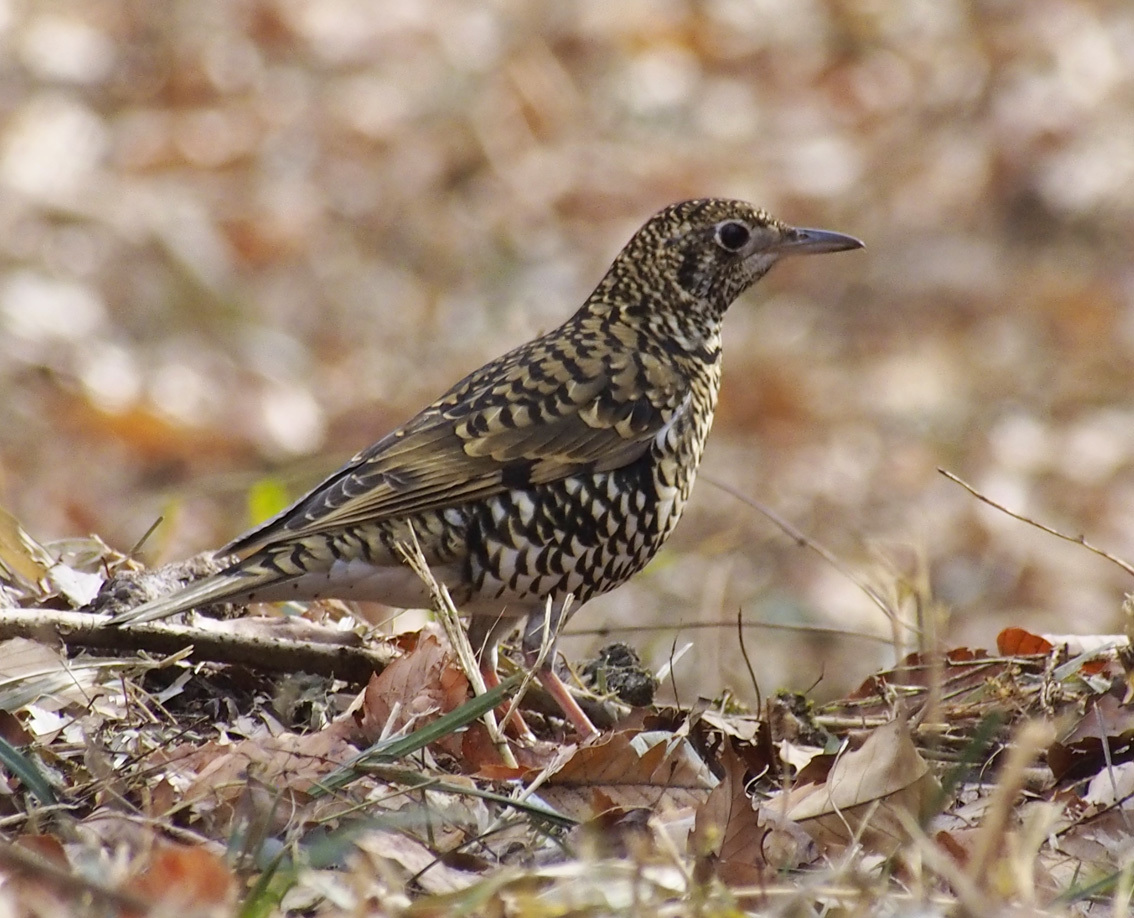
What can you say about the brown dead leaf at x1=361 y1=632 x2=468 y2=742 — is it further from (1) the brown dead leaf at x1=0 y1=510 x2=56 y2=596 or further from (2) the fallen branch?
(1) the brown dead leaf at x1=0 y1=510 x2=56 y2=596

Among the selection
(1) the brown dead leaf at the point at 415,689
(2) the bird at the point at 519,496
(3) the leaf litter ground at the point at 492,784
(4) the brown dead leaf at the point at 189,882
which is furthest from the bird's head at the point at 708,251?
(4) the brown dead leaf at the point at 189,882

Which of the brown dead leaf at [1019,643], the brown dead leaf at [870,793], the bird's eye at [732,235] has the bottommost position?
the brown dead leaf at [1019,643]

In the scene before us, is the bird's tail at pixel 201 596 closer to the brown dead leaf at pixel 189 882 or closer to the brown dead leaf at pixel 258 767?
the brown dead leaf at pixel 258 767

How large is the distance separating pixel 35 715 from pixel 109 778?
38.1 inches

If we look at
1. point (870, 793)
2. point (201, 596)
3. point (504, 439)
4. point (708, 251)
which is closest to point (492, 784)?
point (870, 793)

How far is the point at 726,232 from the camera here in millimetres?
5547

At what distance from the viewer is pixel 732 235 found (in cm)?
555

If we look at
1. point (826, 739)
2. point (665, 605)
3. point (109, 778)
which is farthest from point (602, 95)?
point (109, 778)

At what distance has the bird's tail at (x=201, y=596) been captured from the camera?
4.13 meters

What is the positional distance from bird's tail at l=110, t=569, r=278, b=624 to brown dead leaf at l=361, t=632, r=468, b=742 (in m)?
0.50

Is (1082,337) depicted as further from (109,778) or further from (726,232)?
(109,778)

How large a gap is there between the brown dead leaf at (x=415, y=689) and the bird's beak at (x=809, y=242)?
2075 millimetres

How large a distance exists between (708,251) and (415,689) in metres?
2.06

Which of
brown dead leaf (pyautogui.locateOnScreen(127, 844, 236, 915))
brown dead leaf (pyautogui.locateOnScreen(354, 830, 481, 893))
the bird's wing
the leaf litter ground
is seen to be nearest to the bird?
the bird's wing
